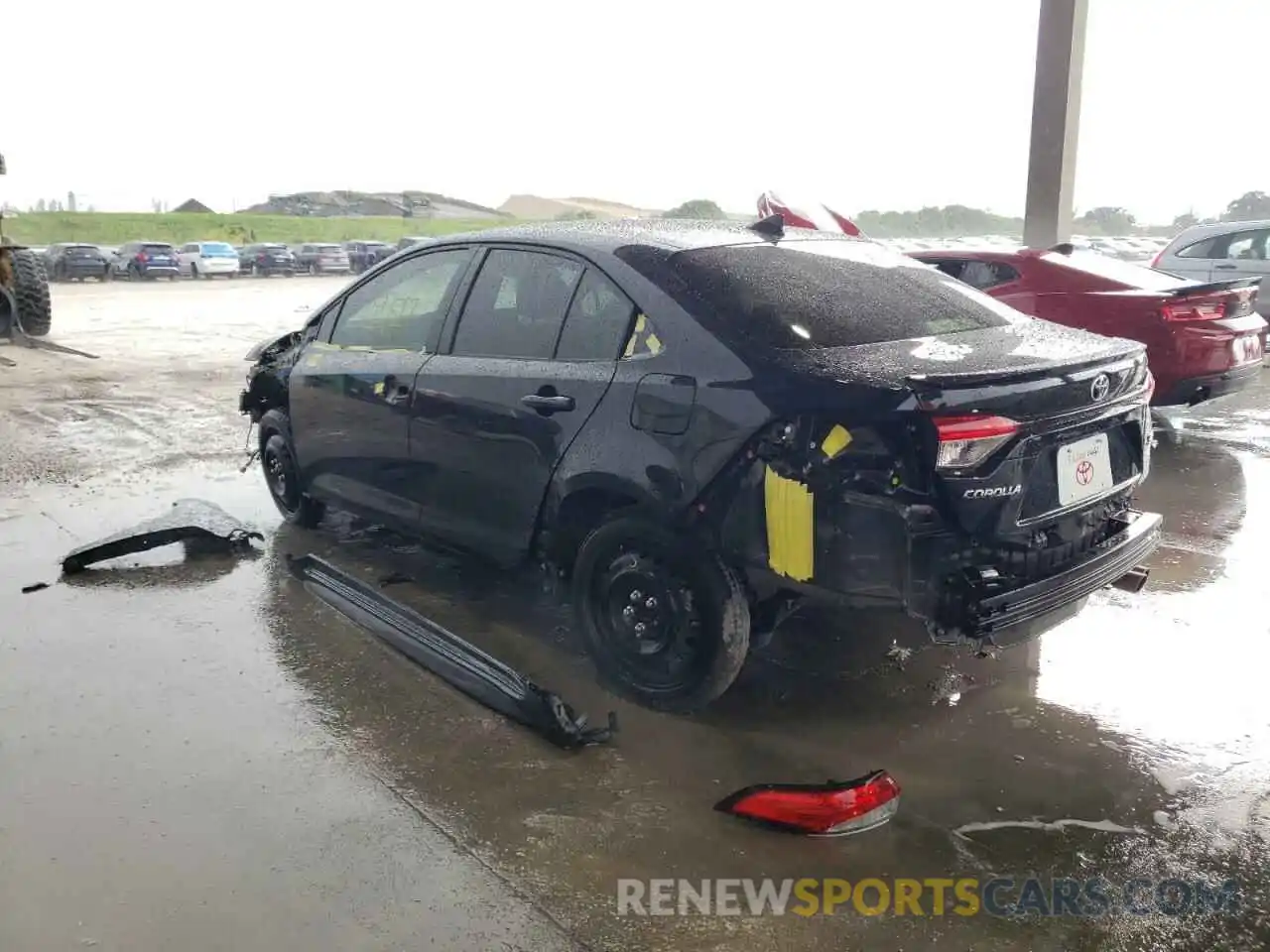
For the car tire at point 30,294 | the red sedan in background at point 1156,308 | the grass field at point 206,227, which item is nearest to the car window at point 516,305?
the red sedan in background at point 1156,308

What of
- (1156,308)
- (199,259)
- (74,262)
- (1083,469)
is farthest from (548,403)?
(199,259)

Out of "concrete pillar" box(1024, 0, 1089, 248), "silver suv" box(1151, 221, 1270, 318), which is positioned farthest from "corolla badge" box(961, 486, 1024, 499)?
"concrete pillar" box(1024, 0, 1089, 248)

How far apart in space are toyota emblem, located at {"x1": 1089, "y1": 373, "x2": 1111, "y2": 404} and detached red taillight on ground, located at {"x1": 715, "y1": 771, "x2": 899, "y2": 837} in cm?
130

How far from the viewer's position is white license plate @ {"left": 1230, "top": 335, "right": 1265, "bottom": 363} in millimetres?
6699

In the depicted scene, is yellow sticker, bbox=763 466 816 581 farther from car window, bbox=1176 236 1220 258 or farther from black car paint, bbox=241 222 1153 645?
car window, bbox=1176 236 1220 258

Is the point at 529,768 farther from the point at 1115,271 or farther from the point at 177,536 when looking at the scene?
the point at 1115,271

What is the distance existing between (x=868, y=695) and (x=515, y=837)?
1.41 meters

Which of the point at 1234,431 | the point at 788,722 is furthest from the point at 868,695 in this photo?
the point at 1234,431

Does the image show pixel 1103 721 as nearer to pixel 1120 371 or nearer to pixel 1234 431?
pixel 1120 371

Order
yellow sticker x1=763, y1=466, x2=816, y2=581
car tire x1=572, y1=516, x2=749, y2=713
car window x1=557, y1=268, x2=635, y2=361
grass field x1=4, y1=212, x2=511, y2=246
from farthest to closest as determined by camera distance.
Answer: grass field x1=4, y1=212, x2=511, y2=246 < car window x1=557, y1=268, x2=635, y2=361 < car tire x1=572, y1=516, x2=749, y2=713 < yellow sticker x1=763, y1=466, x2=816, y2=581

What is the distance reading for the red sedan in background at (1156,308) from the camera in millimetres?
6566

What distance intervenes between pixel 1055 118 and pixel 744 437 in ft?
41.7

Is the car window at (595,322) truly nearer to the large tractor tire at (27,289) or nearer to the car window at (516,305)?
the car window at (516,305)

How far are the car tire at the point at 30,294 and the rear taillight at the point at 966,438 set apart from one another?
14484mm
